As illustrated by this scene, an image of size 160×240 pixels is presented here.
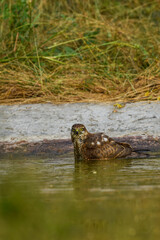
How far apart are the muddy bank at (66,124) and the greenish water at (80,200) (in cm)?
69

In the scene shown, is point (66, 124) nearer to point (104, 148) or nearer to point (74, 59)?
point (104, 148)

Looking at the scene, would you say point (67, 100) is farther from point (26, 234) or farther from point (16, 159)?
point (26, 234)

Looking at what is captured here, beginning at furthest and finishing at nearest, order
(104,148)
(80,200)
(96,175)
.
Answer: (104,148) → (96,175) → (80,200)

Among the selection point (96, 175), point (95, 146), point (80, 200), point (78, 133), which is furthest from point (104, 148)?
point (80, 200)

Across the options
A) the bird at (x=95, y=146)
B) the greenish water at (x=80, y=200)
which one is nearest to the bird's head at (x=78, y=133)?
the bird at (x=95, y=146)

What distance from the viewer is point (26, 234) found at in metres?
2.32

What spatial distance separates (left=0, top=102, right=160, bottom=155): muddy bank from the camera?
19.5ft

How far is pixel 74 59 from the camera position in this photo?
832 centimetres

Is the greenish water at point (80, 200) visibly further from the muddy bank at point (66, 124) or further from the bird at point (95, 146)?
the muddy bank at point (66, 124)

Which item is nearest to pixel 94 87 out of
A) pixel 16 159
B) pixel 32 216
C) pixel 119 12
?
pixel 16 159

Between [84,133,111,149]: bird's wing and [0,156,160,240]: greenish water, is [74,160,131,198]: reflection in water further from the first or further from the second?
[84,133,111,149]: bird's wing

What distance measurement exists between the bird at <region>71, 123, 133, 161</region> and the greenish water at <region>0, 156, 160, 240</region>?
0.29m

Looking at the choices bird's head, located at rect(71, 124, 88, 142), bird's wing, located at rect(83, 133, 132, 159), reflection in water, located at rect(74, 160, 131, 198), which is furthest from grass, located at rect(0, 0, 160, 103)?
reflection in water, located at rect(74, 160, 131, 198)

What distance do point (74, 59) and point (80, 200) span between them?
535 centimetres
